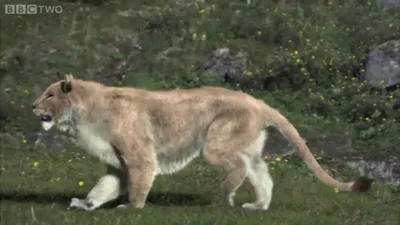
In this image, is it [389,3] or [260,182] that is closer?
[260,182]

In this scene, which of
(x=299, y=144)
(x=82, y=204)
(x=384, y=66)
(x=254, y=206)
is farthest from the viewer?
(x=384, y=66)

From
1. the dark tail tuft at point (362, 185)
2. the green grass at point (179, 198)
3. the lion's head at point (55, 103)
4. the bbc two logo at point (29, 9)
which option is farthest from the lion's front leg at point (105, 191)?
the bbc two logo at point (29, 9)

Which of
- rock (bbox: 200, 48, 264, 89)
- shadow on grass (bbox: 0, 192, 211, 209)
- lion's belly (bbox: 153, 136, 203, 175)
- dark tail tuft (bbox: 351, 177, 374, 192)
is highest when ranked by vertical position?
dark tail tuft (bbox: 351, 177, 374, 192)

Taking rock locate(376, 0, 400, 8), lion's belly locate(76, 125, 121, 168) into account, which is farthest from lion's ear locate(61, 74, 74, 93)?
rock locate(376, 0, 400, 8)

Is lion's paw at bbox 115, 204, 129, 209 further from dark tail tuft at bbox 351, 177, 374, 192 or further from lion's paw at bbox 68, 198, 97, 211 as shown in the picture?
dark tail tuft at bbox 351, 177, 374, 192

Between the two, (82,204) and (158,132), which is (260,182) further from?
(82,204)

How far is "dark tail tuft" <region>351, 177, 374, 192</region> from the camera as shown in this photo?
10.3m

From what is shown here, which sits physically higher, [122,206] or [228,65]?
[122,206]

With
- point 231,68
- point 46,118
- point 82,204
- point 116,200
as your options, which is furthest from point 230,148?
point 231,68

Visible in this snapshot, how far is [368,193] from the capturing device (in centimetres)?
1220

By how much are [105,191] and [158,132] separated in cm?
91

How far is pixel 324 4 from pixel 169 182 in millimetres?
11582

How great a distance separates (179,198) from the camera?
38.2 ft

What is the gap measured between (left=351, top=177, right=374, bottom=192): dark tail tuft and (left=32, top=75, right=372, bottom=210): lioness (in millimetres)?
271
